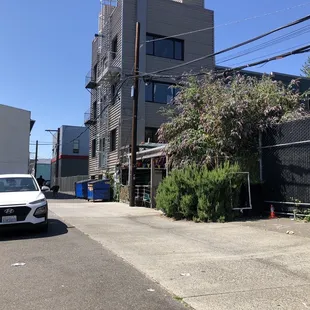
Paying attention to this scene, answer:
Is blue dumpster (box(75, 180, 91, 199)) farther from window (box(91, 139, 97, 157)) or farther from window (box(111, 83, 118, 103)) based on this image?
window (box(111, 83, 118, 103))

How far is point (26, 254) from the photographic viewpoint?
7688 millimetres

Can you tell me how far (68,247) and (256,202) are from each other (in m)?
7.24

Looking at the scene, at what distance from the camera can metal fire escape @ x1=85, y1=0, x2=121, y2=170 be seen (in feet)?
88.0

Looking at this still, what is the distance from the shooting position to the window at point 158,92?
26000mm

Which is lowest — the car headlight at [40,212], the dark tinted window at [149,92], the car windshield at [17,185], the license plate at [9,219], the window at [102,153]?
the license plate at [9,219]

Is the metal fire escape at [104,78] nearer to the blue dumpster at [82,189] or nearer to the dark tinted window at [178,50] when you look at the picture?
the blue dumpster at [82,189]

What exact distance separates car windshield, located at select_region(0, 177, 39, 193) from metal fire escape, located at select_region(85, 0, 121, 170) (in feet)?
50.2

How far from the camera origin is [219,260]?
7020 millimetres

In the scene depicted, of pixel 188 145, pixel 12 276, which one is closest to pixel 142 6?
pixel 188 145

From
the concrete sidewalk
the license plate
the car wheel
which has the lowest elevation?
the concrete sidewalk

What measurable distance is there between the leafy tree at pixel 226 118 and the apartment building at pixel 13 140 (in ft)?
44.3

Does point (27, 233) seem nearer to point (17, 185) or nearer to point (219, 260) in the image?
point (17, 185)

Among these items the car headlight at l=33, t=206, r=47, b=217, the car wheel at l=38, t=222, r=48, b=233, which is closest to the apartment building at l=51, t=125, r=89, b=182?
the car wheel at l=38, t=222, r=48, b=233

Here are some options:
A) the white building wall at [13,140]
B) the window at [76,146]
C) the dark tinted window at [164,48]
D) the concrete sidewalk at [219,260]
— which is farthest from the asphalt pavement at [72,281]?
the window at [76,146]
